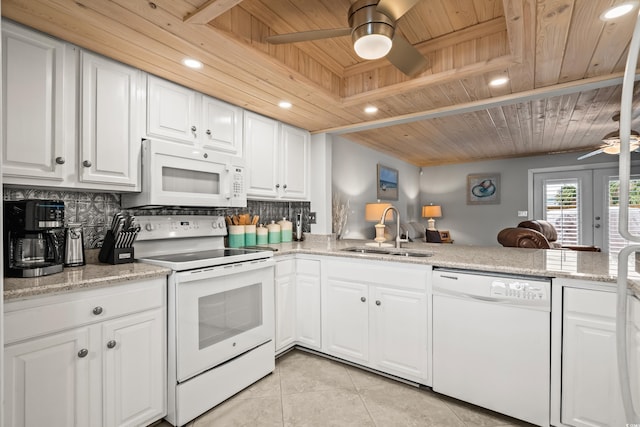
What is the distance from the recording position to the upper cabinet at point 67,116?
1582 mm

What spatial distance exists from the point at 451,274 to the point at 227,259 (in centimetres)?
138

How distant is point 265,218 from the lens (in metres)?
3.38

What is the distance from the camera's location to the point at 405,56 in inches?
74.1

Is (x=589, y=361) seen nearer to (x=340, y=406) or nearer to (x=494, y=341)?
(x=494, y=341)

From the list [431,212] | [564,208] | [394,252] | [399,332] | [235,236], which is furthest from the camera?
[431,212]

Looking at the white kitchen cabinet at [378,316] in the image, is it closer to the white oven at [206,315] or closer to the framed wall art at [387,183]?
the white oven at [206,315]

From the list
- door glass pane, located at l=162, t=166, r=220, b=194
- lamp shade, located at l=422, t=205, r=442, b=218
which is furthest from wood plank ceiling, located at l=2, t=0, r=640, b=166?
lamp shade, located at l=422, t=205, r=442, b=218

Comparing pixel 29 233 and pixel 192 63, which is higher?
pixel 192 63

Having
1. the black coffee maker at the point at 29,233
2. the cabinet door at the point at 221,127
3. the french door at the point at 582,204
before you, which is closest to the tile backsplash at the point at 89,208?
the black coffee maker at the point at 29,233

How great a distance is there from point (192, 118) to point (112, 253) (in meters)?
1.07

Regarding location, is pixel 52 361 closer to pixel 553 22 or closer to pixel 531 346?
pixel 531 346

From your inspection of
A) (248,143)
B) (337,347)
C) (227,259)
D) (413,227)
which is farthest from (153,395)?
(413,227)

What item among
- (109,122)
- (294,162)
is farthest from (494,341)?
(109,122)

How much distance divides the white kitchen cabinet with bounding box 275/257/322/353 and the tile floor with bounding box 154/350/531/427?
11.6 inches
